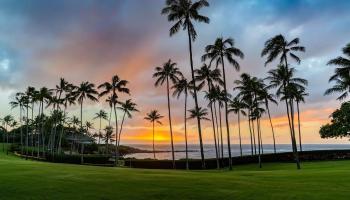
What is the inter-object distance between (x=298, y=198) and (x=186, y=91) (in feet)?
177

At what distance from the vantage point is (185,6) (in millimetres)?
46750

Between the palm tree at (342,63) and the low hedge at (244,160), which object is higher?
the palm tree at (342,63)

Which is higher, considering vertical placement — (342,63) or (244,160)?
(342,63)

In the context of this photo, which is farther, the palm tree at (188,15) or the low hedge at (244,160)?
the low hedge at (244,160)

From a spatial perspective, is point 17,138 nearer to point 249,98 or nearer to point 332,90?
point 249,98

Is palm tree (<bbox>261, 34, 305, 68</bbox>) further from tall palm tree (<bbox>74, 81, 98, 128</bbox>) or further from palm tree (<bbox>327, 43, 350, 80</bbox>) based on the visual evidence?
tall palm tree (<bbox>74, 81, 98, 128</bbox>)

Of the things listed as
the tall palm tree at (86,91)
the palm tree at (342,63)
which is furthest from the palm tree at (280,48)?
the tall palm tree at (86,91)

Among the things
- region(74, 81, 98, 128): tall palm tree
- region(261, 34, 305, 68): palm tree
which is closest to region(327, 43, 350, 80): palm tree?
region(261, 34, 305, 68): palm tree

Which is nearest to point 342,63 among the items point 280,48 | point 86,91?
point 280,48

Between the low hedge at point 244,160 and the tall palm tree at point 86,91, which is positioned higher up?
the tall palm tree at point 86,91

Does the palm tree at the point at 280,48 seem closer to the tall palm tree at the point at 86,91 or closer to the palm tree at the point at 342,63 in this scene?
the palm tree at the point at 342,63

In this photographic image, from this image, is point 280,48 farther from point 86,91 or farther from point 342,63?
point 86,91

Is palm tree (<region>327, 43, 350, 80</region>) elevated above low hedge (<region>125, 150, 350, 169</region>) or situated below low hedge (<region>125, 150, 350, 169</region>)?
above

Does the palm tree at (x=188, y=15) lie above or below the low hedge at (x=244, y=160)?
above
